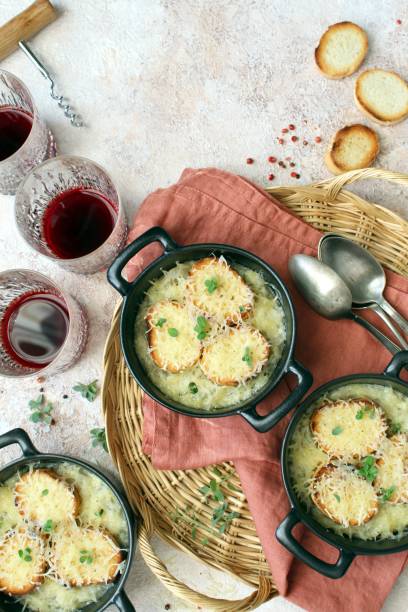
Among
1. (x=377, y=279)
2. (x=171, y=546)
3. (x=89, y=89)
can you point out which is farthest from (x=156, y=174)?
(x=171, y=546)

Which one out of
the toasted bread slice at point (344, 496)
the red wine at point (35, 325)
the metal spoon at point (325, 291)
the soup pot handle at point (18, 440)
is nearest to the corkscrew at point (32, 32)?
the red wine at point (35, 325)

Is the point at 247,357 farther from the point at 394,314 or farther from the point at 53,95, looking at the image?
the point at 53,95

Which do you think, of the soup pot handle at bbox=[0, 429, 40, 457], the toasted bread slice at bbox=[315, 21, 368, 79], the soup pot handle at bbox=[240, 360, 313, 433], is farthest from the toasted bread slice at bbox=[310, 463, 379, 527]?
the toasted bread slice at bbox=[315, 21, 368, 79]

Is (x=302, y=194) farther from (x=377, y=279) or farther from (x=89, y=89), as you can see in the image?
(x=89, y=89)

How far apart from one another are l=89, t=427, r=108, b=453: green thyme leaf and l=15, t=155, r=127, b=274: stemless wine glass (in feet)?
1.88

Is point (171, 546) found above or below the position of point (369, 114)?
below

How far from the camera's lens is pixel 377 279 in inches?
77.3

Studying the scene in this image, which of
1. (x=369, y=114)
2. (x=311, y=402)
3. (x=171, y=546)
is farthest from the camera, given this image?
(x=369, y=114)

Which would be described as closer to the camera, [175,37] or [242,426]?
[242,426]

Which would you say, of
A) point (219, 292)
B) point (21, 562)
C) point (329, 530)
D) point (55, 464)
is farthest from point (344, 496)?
point (21, 562)

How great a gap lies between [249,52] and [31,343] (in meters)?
1.39

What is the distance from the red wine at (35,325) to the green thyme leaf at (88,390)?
0.51 ft

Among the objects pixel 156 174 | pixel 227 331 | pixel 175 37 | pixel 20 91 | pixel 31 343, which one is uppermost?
pixel 20 91

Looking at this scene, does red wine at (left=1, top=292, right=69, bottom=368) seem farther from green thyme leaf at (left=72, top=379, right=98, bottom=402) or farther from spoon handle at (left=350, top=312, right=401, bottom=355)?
spoon handle at (left=350, top=312, right=401, bottom=355)
